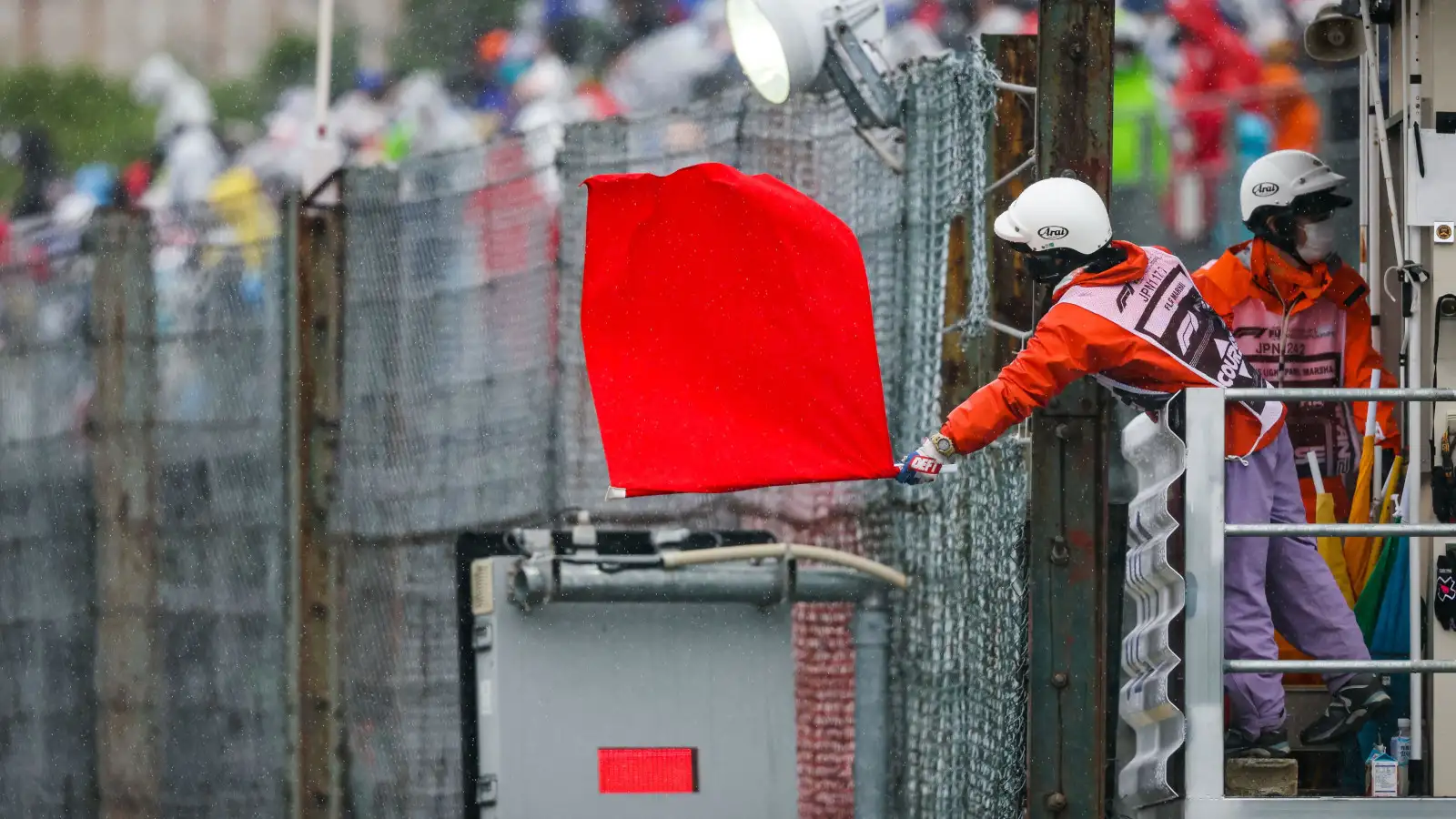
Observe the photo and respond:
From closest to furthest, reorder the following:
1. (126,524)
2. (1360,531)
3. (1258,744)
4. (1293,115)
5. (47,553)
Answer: (1360,531)
(1258,744)
(1293,115)
(126,524)
(47,553)

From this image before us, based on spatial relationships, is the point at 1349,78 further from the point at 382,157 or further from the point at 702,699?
the point at 382,157

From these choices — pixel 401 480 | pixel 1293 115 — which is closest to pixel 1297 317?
pixel 1293 115

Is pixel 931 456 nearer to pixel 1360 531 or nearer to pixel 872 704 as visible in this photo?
pixel 1360 531

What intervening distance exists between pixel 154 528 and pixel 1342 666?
19.0ft

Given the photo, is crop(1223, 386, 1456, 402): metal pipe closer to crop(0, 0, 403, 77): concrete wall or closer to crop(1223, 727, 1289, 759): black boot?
crop(1223, 727, 1289, 759): black boot

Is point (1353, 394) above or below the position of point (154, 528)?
above

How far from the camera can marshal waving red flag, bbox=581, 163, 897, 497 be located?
6.10m

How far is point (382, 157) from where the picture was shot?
34.6 ft

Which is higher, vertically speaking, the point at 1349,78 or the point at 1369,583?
the point at 1349,78

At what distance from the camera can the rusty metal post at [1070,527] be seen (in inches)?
233

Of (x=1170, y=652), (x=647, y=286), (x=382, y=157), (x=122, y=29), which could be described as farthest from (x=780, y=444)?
(x=122, y=29)

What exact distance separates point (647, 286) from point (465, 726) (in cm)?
213

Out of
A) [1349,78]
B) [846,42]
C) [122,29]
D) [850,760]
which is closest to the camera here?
[846,42]

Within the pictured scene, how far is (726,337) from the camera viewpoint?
6.30 metres
